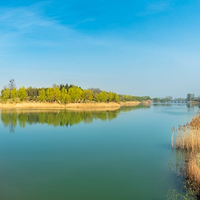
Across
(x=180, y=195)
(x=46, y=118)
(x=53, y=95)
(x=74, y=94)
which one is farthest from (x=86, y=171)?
A: (x=74, y=94)

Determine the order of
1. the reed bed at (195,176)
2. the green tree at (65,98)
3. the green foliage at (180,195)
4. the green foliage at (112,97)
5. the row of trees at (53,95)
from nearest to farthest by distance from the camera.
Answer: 1. the green foliage at (180,195)
2. the reed bed at (195,176)
3. the row of trees at (53,95)
4. the green tree at (65,98)
5. the green foliage at (112,97)

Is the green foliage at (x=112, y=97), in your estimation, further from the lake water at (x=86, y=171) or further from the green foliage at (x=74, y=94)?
the lake water at (x=86, y=171)

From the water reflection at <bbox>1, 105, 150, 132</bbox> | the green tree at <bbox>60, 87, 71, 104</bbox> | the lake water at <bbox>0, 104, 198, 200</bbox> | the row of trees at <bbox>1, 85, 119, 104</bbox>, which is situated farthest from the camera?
the green tree at <bbox>60, 87, 71, 104</bbox>

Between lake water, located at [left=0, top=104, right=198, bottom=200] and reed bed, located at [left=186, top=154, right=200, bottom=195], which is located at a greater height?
reed bed, located at [left=186, top=154, right=200, bottom=195]

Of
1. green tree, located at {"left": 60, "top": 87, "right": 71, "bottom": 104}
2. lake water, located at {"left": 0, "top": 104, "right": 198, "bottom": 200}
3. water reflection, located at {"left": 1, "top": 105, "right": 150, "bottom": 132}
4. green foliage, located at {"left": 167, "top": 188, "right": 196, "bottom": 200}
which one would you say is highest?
green tree, located at {"left": 60, "top": 87, "right": 71, "bottom": 104}

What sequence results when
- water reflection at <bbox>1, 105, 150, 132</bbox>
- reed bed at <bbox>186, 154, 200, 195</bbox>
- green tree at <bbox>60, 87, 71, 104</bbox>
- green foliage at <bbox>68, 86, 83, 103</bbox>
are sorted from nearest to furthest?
1. reed bed at <bbox>186, 154, 200, 195</bbox>
2. water reflection at <bbox>1, 105, 150, 132</bbox>
3. green tree at <bbox>60, 87, 71, 104</bbox>
4. green foliage at <bbox>68, 86, 83, 103</bbox>

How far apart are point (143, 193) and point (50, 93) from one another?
59492 millimetres

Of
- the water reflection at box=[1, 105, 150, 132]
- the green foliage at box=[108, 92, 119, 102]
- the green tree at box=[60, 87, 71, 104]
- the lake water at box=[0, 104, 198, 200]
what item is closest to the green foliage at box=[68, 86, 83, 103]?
the green tree at box=[60, 87, 71, 104]

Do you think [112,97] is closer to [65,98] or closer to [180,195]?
[65,98]

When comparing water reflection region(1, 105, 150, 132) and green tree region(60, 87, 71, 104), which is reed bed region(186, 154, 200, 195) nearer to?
water reflection region(1, 105, 150, 132)

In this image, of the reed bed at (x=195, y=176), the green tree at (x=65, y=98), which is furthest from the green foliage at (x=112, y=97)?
the reed bed at (x=195, y=176)

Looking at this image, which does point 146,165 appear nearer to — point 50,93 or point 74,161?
point 74,161

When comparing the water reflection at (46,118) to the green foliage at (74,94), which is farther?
the green foliage at (74,94)

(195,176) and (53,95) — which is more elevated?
(53,95)
